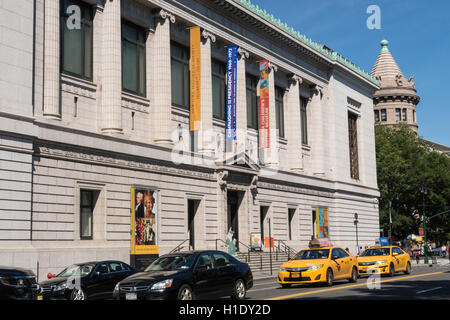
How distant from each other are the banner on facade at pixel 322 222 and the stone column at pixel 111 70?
81.7ft

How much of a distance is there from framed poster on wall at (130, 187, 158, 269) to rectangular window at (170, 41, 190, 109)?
6.91 metres

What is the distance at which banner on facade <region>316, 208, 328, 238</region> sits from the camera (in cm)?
5169

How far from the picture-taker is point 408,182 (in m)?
75.9

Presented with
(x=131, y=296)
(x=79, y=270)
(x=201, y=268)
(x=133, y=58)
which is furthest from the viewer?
Result: (x=133, y=58)

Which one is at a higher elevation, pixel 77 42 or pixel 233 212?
pixel 77 42

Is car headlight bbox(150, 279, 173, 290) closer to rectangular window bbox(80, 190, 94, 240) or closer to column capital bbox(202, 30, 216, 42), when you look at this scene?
rectangular window bbox(80, 190, 94, 240)

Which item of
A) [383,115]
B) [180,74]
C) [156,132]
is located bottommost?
[156,132]

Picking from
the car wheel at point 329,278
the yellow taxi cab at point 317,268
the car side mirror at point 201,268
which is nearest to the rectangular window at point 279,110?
the yellow taxi cab at point 317,268

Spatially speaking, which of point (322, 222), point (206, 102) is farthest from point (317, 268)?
point (322, 222)

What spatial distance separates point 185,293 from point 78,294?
482 cm

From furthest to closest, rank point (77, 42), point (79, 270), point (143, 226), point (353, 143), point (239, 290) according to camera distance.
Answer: point (353, 143) < point (143, 226) < point (77, 42) < point (79, 270) < point (239, 290)

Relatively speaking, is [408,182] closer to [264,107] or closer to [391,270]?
[264,107]

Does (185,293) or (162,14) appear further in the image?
(162,14)
